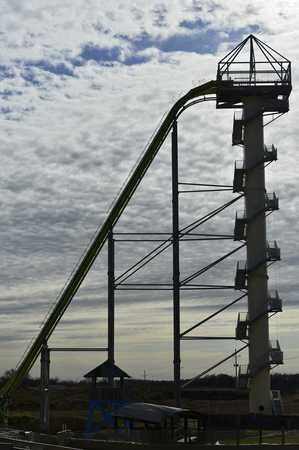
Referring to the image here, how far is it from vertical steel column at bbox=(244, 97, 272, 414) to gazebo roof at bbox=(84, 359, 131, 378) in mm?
8608

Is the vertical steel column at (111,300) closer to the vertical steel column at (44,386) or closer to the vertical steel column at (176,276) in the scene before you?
the vertical steel column at (176,276)

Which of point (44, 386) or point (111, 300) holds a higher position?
point (111, 300)

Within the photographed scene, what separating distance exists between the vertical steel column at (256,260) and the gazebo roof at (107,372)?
8.61 m

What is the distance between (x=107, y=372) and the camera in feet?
159

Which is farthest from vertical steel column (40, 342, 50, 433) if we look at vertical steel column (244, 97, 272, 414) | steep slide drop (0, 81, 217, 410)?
vertical steel column (244, 97, 272, 414)

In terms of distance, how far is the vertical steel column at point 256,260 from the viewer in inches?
1966

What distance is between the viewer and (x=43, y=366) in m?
52.4

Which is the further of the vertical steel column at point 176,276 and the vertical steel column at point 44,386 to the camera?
the vertical steel column at point 44,386

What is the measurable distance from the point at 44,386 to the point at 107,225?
11744mm

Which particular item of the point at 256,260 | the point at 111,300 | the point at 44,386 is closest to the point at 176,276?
the point at 111,300

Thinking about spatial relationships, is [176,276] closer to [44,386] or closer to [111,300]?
[111,300]

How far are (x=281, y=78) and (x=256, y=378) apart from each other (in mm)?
20495

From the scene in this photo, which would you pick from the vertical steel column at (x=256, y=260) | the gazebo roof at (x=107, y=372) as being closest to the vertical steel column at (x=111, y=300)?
the gazebo roof at (x=107, y=372)

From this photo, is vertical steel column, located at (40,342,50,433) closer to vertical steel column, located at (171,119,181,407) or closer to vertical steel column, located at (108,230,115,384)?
vertical steel column, located at (108,230,115,384)
